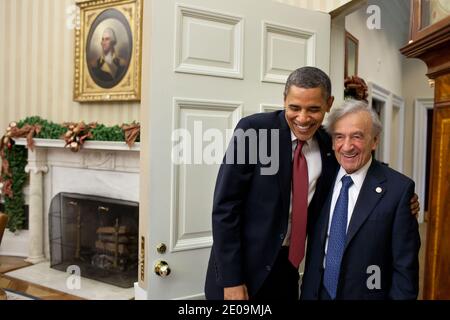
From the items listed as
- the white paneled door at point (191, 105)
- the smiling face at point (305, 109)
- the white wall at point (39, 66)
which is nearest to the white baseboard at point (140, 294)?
the white paneled door at point (191, 105)

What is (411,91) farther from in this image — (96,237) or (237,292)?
(237,292)

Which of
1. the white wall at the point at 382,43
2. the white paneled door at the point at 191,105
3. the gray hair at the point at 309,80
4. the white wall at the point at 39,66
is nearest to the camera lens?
the gray hair at the point at 309,80

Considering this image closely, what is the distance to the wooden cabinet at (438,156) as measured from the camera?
928mm

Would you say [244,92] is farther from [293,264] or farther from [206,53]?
[293,264]

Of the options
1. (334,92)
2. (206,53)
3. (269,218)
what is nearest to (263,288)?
(269,218)

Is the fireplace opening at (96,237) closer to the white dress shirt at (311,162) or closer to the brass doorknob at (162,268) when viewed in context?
the brass doorknob at (162,268)

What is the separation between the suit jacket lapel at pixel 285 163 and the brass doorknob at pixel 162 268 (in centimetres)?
50

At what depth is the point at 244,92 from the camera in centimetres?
162

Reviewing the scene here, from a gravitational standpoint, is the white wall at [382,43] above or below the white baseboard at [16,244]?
above

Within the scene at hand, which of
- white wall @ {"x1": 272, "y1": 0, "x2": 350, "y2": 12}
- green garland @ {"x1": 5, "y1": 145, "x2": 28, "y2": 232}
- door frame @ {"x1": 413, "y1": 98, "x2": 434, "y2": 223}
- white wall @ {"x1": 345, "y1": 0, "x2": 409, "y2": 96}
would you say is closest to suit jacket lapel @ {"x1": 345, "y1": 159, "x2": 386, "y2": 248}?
white wall @ {"x1": 272, "y1": 0, "x2": 350, "y2": 12}

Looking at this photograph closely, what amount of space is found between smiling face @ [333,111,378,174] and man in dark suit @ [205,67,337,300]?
0.34 ft

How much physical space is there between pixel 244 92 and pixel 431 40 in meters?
0.80

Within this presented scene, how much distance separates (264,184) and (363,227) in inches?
12.4

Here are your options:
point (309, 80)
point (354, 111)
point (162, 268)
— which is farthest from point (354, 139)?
point (162, 268)
